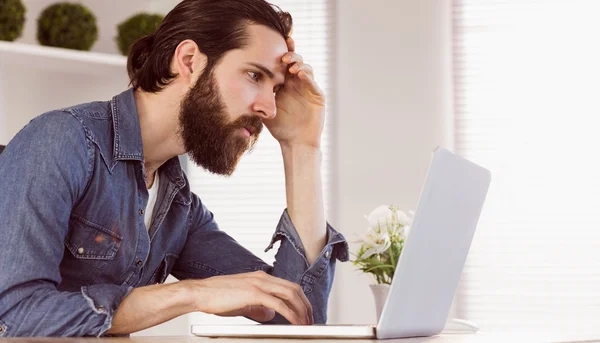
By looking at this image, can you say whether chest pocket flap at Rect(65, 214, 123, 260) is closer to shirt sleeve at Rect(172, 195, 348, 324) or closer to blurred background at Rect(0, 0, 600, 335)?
shirt sleeve at Rect(172, 195, 348, 324)

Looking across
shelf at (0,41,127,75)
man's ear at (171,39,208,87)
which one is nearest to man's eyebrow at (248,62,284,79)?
man's ear at (171,39,208,87)

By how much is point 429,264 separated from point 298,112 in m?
0.96

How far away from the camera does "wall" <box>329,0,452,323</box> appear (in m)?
3.47

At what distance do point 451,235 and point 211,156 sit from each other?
0.88 metres

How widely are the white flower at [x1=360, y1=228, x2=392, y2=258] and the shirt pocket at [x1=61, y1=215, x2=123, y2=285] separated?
77 cm

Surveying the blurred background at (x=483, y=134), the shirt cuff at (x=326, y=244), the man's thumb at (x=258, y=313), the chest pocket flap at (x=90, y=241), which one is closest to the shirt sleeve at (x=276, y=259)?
the shirt cuff at (x=326, y=244)

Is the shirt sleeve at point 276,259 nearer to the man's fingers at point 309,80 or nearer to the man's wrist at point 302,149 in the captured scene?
the man's wrist at point 302,149

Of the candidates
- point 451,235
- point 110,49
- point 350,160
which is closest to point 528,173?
point 350,160

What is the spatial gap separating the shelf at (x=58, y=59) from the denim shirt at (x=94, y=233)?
125 cm

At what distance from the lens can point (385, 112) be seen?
11.5 ft

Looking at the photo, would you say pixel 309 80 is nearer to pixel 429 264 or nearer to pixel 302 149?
pixel 302 149

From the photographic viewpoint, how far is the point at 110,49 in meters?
3.38

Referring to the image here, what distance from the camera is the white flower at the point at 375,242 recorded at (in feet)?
6.81

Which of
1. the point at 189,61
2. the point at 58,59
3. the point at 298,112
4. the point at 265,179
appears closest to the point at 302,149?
the point at 298,112
